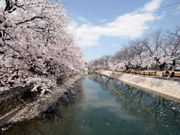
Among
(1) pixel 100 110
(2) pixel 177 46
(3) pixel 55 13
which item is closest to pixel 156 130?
(1) pixel 100 110

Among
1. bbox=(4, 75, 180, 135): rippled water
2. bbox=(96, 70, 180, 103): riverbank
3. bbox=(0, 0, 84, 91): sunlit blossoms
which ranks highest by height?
bbox=(0, 0, 84, 91): sunlit blossoms

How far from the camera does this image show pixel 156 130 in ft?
24.0

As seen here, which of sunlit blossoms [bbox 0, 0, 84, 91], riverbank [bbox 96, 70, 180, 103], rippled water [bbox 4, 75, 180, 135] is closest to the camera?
sunlit blossoms [bbox 0, 0, 84, 91]

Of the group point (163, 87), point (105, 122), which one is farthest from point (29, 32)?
point (163, 87)

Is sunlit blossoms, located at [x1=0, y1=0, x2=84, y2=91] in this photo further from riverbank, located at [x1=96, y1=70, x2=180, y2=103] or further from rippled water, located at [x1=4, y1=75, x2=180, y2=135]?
riverbank, located at [x1=96, y1=70, x2=180, y2=103]

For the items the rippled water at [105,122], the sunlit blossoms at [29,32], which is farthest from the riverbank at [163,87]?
the sunlit blossoms at [29,32]

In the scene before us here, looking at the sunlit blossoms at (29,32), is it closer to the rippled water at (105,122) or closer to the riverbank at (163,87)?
the rippled water at (105,122)

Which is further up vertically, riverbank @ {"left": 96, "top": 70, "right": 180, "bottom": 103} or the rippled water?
riverbank @ {"left": 96, "top": 70, "right": 180, "bottom": 103}

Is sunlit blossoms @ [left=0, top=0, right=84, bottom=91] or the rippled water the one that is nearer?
sunlit blossoms @ [left=0, top=0, right=84, bottom=91]

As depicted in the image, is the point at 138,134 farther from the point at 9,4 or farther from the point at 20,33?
the point at 9,4

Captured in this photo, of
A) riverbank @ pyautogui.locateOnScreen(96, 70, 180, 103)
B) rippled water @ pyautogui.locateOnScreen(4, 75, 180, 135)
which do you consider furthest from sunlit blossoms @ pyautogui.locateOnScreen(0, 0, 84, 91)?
riverbank @ pyautogui.locateOnScreen(96, 70, 180, 103)

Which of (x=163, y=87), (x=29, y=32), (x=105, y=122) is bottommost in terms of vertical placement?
(x=105, y=122)

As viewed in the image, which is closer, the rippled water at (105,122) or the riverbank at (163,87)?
the rippled water at (105,122)

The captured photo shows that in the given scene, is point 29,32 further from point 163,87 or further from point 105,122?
point 163,87
